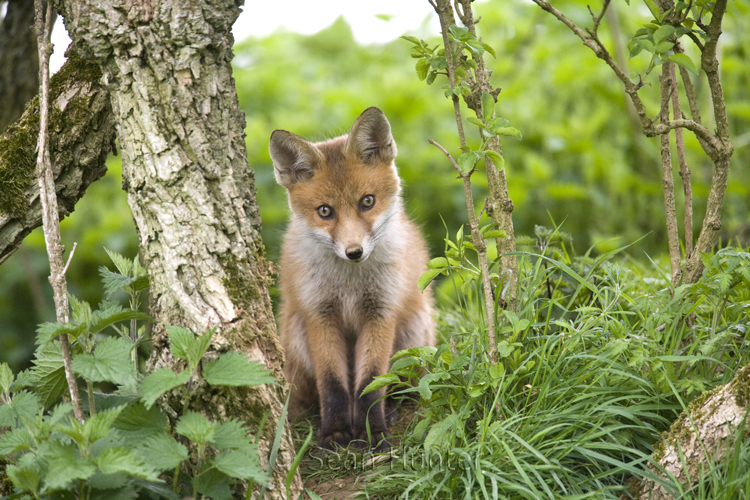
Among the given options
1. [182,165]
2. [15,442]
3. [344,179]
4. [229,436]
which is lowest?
[229,436]

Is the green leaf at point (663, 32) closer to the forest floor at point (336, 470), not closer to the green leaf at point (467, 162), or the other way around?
the green leaf at point (467, 162)

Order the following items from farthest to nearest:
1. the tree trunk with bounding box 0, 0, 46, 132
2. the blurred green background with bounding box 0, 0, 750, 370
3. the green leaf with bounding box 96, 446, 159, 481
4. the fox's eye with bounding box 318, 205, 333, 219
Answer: the blurred green background with bounding box 0, 0, 750, 370
the tree trunk with bounding box 0, 0, 46, 132
the fox's eye with bounding box 318, 205, 333, 219
the green leaf with bounding box 96, 446, 159, 481

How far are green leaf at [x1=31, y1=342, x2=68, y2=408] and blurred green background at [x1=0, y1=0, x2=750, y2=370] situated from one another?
3.20 meters

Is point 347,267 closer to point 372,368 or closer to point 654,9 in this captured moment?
point 372,368

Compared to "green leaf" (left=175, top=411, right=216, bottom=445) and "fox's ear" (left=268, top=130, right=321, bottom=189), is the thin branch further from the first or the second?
"green leaf" (left=175, top=411, right=216, bottom=445)

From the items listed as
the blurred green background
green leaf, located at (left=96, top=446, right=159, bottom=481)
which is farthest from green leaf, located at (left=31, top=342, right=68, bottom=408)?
the blurred green background

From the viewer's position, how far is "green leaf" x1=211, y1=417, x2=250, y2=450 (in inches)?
72.7

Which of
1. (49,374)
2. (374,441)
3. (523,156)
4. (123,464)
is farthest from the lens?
(523,156)

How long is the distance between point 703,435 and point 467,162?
1.12 m

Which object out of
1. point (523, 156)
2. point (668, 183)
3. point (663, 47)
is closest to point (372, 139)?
point (668, 183)

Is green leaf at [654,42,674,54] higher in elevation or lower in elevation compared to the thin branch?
higher

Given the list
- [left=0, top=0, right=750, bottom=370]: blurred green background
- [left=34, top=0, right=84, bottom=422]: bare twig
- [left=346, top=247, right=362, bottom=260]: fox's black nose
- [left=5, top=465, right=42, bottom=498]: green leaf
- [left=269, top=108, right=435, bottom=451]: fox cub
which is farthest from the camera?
[left=0, top=0, right=750, bottom=370]: blurred green background

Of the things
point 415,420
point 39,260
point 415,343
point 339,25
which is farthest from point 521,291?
point 339,25

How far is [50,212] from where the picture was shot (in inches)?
89.7
